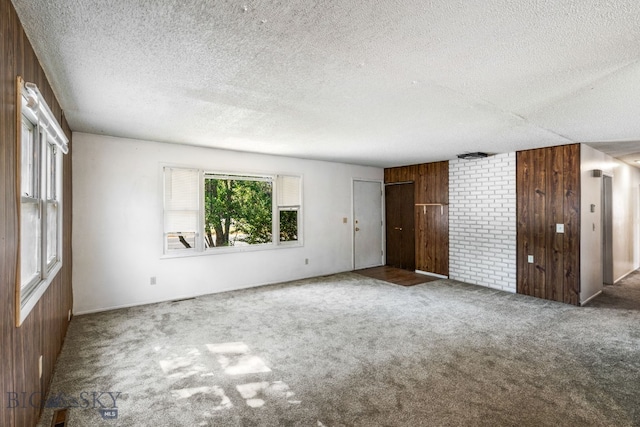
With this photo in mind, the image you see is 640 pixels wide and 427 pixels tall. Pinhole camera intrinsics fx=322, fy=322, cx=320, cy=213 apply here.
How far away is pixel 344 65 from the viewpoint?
2.18 m

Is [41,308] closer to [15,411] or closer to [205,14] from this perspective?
[15,411]

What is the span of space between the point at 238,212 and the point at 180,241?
1.14 meters

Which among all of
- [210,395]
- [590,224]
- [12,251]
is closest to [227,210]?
[210,395]

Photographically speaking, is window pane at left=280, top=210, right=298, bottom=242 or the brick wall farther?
window pane at left=280, top=210, right=298, bottom=242

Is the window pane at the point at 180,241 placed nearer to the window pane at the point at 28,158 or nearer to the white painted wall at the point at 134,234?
the white painted wall at the point at 134,234

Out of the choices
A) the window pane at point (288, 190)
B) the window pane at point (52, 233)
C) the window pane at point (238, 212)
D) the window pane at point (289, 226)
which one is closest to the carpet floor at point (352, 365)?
the window pane at point (52, 233)

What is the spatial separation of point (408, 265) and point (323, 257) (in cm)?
195

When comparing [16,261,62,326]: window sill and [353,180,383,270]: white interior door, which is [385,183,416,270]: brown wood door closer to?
[353,180,383,270]: white interior door

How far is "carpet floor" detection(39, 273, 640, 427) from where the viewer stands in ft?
7.00

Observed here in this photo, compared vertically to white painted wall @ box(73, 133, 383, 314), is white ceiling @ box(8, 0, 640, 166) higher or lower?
higher

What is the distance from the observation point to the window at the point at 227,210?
4828mm

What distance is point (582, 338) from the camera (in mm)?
3355

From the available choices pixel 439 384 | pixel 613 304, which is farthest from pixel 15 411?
pixel 613 304

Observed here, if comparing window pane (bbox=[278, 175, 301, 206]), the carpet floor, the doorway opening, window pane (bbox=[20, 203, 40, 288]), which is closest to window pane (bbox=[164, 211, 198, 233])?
the carpet floor
